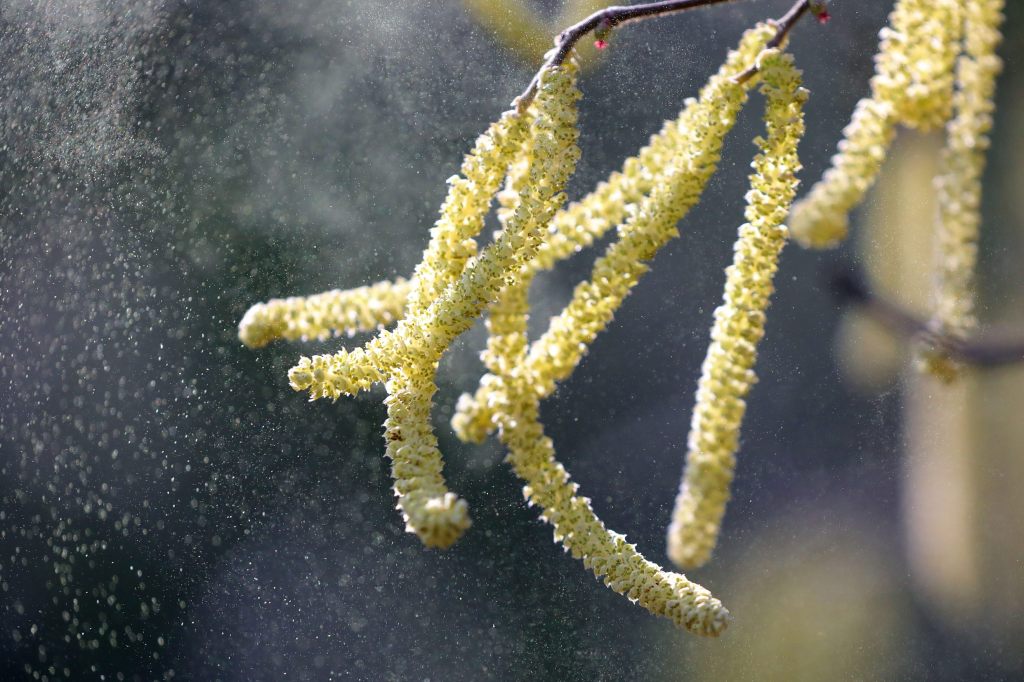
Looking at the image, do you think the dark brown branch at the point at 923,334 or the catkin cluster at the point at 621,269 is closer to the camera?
the catkin cluster at the point at 621,269

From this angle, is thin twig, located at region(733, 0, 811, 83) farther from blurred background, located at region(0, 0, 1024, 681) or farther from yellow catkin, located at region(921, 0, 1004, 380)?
blurred background, located at region(0, 0, 1024, 681)

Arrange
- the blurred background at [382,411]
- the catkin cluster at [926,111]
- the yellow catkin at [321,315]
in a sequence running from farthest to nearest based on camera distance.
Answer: the blurred background at [382,411]
the yellow catkin at [321,315]
the catkin cluster at [926,111]

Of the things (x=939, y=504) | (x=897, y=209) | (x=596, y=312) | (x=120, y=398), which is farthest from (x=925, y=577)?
(x=120, y=398)

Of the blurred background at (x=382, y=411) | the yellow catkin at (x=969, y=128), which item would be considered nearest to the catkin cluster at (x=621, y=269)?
the yellow catkin at (x=969, y=128)

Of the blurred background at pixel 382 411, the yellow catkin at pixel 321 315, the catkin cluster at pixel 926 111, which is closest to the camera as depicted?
the catkin cluster at pixel 926 111

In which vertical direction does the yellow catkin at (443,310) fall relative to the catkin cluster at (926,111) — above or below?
below

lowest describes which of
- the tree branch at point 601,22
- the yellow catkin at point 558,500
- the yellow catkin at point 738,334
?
the yellow catkin at point 558,500

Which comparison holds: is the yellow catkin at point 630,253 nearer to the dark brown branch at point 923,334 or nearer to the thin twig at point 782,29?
the thin twig at point 782,29

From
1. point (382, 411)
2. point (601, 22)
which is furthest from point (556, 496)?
point (382, 411)
